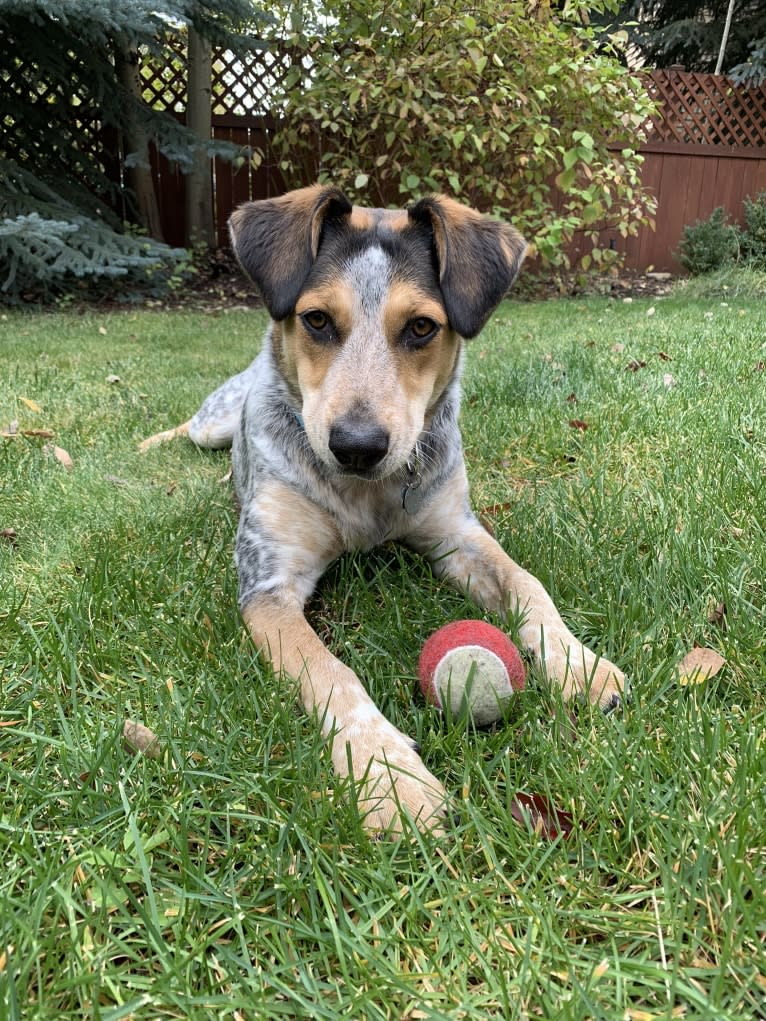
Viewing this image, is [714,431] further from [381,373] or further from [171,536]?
[171,536]

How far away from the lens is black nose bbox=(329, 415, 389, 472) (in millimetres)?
2348

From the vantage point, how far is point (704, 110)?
1434cm

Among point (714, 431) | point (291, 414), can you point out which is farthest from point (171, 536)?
point (714, 431)

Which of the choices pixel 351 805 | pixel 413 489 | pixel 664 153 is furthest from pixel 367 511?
pixel 664 153

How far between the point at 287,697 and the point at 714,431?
9.32 ft

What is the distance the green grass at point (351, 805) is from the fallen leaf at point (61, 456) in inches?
19.0

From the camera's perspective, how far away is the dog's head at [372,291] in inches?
103

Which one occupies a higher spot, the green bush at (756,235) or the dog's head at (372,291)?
the dog's head at (372,291)

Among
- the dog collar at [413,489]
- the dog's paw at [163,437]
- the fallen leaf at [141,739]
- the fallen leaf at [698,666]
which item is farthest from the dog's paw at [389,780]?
the dog's paw at [163,437]

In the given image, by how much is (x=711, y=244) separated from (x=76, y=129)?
1023 centimetres

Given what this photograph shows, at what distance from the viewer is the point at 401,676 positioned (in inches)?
87.7

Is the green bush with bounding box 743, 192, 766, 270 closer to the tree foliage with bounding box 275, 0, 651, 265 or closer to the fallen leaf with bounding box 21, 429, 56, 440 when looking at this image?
the tree foliage with bounding box 275, 0, 651, 265

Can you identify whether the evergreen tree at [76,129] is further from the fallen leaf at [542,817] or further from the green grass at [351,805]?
the fallen leaf at [542,817]

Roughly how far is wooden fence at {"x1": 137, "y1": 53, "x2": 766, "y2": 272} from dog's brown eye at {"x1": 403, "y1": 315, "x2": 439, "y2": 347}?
11.0 m
